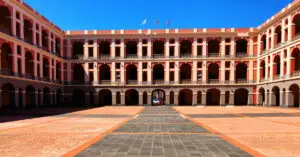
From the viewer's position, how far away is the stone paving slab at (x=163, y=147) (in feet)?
21.1

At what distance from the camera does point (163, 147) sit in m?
7.24

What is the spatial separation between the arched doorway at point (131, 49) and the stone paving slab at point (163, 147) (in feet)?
103

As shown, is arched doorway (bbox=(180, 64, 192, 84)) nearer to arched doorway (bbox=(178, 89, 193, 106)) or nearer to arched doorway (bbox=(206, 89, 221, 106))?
arched doorway (bbox=(178, 89, 193, 106))

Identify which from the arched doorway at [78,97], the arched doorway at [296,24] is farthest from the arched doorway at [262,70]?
the arched doorway at [78,97]

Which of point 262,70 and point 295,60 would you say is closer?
point 295,60

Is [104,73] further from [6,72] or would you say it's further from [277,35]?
[277,35]

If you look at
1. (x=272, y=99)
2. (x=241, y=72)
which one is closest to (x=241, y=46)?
(x=241, y=72)

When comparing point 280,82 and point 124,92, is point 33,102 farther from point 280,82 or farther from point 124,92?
point 280,82

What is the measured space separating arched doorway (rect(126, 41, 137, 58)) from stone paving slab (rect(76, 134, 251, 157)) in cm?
3153

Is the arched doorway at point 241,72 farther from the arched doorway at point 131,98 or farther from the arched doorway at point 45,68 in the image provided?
the arched doorway at point 45,68

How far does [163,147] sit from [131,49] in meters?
36.8

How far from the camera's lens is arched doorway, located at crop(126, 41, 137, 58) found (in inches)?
1552


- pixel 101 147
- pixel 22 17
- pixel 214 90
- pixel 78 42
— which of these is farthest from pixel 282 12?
pixel 22 17

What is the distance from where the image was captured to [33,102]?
29656 mm
